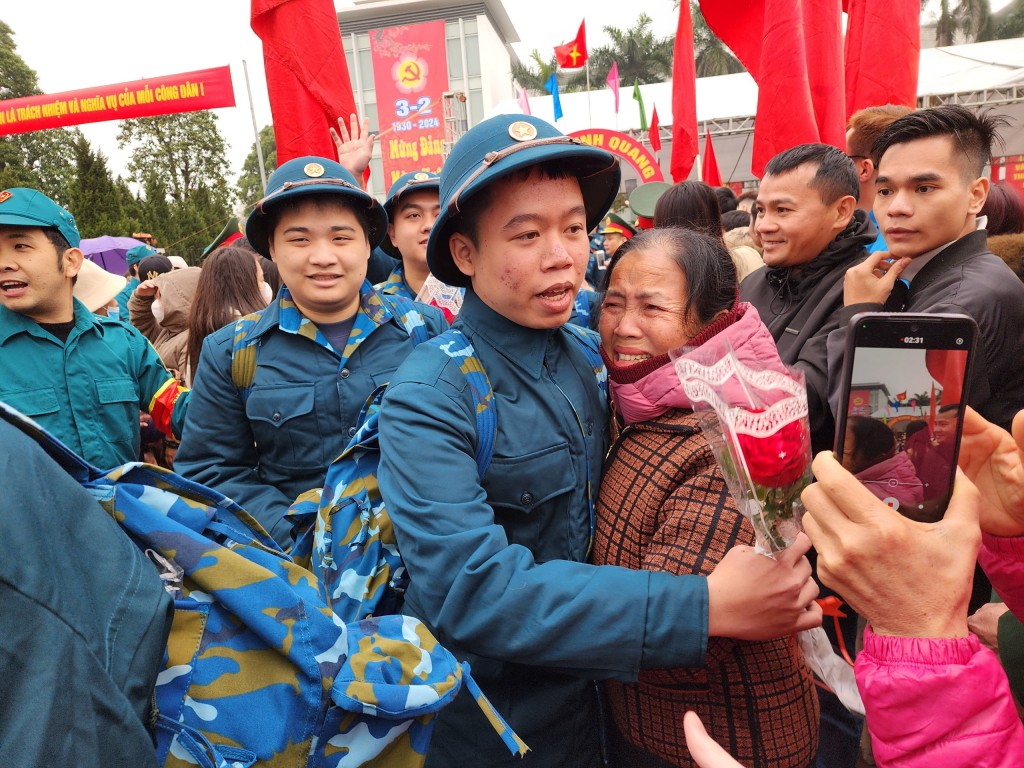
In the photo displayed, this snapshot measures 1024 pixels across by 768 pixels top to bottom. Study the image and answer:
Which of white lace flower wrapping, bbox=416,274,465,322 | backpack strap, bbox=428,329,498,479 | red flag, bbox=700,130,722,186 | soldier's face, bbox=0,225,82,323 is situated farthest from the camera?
red flag, bbox=700,130,722,186

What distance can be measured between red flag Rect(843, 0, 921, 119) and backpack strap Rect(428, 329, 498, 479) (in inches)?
180

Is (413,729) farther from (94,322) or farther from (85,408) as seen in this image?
(94,322)

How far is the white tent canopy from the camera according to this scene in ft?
46.9

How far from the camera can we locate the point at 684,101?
26.1 ft

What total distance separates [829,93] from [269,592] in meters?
4.91

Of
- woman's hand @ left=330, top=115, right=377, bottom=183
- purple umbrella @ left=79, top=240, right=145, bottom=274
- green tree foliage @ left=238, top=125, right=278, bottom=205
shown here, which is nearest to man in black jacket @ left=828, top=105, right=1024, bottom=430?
woman's hand @ left=330, top=115, right=377, bottom=183

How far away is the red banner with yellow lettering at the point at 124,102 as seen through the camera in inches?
495

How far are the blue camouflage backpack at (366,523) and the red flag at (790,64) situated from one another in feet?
11.8

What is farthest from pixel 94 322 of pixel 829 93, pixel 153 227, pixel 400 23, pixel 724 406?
pixel 400 23

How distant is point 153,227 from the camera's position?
2225cm

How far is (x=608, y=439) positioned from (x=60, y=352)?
254cm

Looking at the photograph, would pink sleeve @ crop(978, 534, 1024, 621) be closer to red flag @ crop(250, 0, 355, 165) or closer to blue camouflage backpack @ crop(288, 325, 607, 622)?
blue camouflage backpack @ crop(288, 325, 607, 622)

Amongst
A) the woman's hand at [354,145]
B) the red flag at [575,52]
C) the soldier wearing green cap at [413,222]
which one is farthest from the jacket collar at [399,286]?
the red flag at [575,52]

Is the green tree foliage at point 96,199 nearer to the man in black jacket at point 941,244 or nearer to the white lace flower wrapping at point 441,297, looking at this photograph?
the white lace flower wrapping at point 441,297
